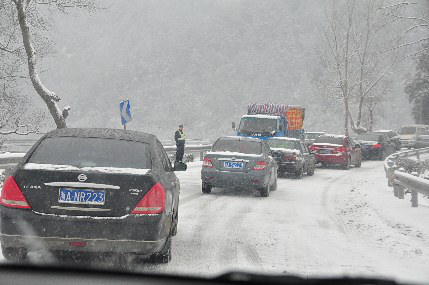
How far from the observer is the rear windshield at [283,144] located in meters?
21.9

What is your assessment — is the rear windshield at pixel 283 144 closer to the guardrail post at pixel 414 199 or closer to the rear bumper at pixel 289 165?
the rear bumper at pixel 289 165

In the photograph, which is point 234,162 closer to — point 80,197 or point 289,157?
point 289,157

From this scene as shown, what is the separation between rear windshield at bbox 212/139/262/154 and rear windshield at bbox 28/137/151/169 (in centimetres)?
900

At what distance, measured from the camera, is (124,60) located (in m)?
130

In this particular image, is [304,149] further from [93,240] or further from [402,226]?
[93,240]

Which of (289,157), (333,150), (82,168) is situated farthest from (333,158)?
(82,168)

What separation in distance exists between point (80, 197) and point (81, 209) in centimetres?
12

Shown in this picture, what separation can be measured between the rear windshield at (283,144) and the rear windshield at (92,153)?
15.3m

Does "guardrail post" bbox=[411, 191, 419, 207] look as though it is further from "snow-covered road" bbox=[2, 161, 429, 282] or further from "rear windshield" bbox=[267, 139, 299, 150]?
"rear windshield" bbox=[267, 139, 299, 150]

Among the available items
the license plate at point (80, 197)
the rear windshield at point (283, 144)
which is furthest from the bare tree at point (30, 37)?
the license plate at point (80, 197)

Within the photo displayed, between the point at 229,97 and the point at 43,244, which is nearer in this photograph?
the point at 43,244

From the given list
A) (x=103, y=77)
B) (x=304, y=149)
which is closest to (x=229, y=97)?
(x=103, y=77)

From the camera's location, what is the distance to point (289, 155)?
21.3m

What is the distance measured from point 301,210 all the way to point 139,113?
100 m
